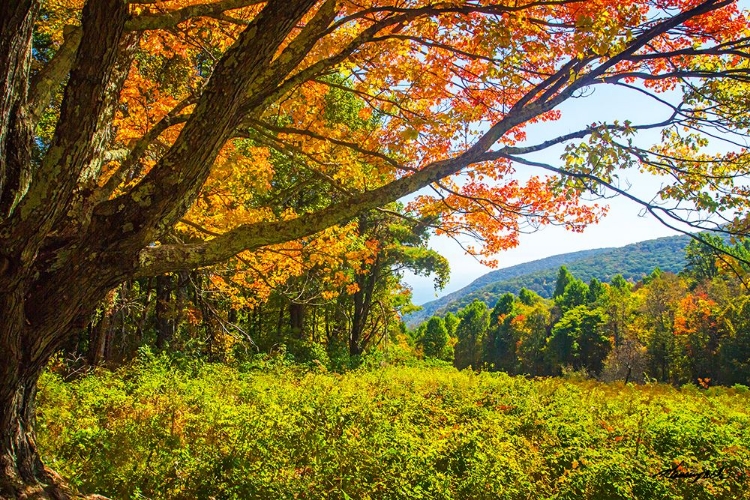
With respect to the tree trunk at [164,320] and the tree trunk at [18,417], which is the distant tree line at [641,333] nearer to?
the tree trunk at [164,320]

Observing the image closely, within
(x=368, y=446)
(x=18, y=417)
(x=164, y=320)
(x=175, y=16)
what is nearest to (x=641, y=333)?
(x=164, y=320)

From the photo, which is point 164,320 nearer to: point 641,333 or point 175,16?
point 175,16

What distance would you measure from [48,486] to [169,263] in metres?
1.73

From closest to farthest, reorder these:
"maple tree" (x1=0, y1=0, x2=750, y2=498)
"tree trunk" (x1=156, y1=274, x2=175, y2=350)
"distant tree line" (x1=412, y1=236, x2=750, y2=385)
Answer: "maple tree" (x1=0, y1=0, x2=750, y2=498), "tree trunk" (x1=156, y1=274, x2=175, y2=350), "distant tree line" (x1=412, y1=236, x2=750, y2=385)

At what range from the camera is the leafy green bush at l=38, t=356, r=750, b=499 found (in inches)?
162

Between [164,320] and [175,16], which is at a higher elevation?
[175,16]

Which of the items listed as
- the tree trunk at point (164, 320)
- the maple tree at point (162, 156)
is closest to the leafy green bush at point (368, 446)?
the maple tree at point (162, 156)

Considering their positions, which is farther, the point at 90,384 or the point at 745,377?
the point at 745,377

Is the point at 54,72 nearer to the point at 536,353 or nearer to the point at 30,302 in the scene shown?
the point at 30,302

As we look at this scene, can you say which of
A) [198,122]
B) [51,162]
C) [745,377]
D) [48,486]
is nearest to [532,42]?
[198,122]

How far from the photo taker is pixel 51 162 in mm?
2623

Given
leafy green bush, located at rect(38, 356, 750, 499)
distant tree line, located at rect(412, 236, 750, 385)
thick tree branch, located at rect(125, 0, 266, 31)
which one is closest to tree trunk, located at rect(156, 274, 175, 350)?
leafy green bush, located at rect(38, 356, 750, 499)

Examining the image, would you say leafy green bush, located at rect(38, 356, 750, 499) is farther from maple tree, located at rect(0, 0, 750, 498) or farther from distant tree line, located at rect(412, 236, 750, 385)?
distant tree line, located at rect(412, 236, 750, 385)

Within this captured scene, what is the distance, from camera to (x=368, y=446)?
484cm
